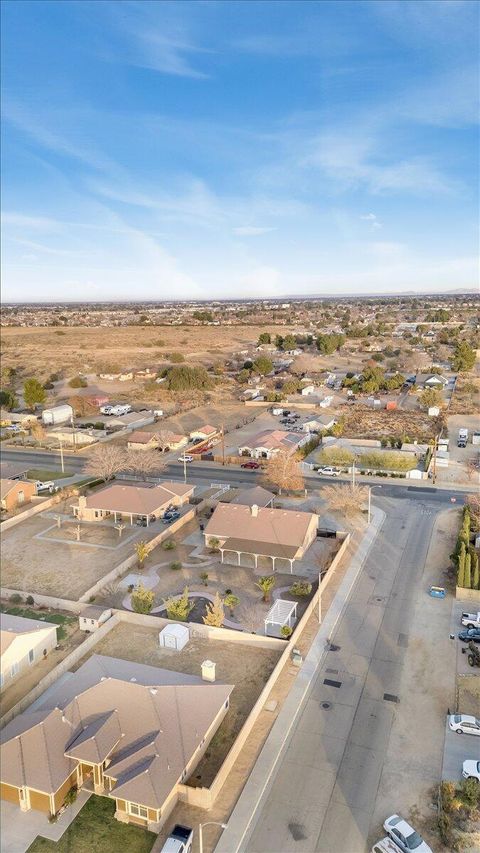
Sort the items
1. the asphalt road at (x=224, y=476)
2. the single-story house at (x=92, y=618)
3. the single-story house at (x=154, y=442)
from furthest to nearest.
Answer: the single-story house at (x=154, y=442), the asphalt road at (x=224, y=476), the single-story house at (x=92, y=618)

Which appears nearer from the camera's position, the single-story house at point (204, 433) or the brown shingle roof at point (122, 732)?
the brown shingle roof at point (122, 732)

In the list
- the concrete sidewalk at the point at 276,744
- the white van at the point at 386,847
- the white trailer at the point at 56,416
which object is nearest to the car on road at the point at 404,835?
the white van at the point at 386,847

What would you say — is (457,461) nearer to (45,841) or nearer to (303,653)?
(303,653)

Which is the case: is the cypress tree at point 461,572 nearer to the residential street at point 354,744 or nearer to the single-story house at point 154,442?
the residential street at point 354,744

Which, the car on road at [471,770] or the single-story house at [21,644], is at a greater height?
the single-story house at [21,644]

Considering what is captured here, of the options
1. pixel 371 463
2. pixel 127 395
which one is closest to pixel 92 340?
pixel 127 395

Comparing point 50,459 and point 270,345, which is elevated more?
point 270,345

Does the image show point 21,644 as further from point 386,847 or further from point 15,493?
point 15,493

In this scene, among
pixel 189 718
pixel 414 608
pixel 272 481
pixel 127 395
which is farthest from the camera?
pixel 127 395
